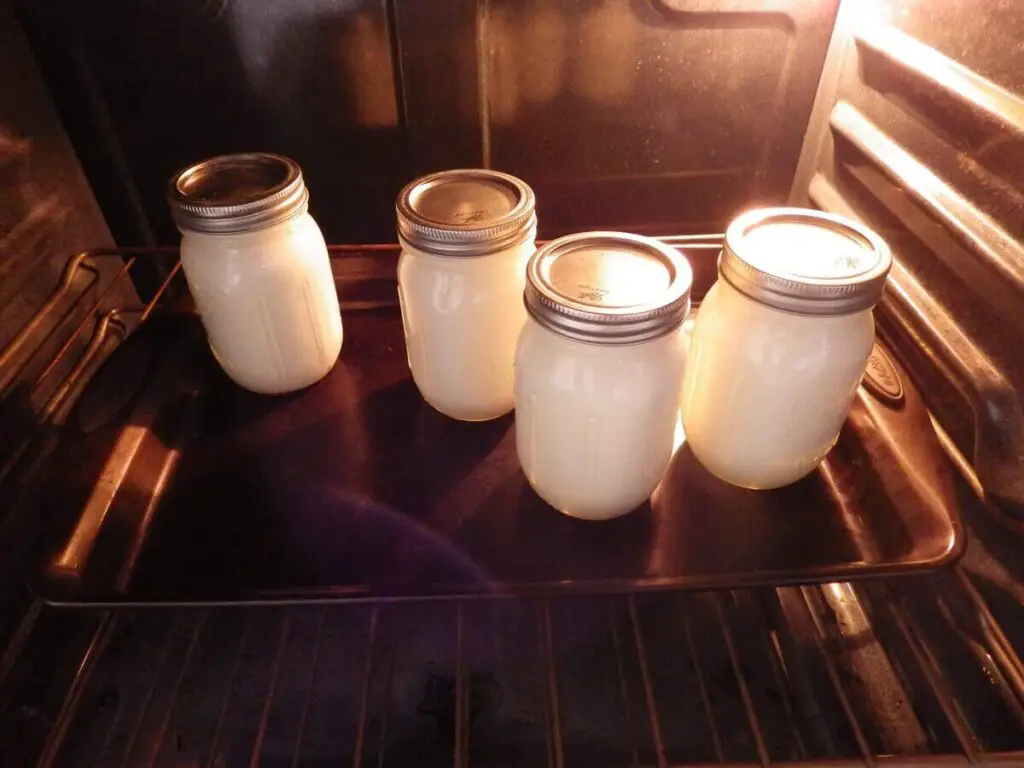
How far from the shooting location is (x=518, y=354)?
1.78 feet

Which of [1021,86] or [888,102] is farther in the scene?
[888,102]

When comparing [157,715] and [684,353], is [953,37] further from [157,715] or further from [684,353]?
[157,715]

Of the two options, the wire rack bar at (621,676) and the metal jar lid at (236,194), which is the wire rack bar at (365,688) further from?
the metal jar lid at (236,194)

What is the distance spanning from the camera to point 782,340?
1.70 feet

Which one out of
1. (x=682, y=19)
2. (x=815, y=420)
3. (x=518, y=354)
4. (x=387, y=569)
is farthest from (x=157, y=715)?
(x=682, y=19)

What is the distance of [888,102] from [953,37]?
95mm

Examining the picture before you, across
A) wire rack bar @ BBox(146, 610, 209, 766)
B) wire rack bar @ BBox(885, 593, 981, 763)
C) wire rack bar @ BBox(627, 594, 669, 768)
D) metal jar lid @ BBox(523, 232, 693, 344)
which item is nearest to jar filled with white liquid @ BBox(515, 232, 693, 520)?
metal jar lid @ BBox(523, 232, 693, 344)

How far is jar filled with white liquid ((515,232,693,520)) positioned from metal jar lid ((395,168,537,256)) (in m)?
0.05

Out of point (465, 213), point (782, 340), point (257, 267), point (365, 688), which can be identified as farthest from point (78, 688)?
point (782, 340)

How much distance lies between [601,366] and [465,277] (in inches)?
6.0

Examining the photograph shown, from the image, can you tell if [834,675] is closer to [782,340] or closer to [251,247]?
[782,340]

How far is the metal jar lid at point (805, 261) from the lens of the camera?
0.49m

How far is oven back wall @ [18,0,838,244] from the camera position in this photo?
2.27 ft

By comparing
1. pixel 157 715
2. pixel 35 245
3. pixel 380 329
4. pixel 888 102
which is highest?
pixel 888 102
